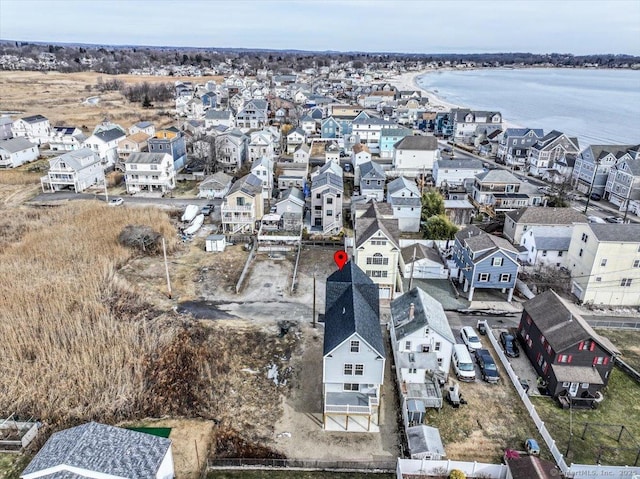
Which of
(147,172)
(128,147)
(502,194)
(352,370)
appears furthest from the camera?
(128,147)

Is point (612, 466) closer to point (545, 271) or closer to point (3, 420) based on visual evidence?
point (545, 271)

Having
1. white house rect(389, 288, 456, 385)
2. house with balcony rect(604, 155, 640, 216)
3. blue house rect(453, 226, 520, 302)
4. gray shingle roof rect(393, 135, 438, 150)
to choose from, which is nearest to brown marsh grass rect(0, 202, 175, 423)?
white house rect(389, 288, 456, 385)

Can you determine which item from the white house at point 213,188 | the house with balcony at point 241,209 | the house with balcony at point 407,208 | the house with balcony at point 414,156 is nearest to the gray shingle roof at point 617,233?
the house with balcony at point 407,208

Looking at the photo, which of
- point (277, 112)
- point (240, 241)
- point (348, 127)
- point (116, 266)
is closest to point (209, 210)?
point (240, 241)

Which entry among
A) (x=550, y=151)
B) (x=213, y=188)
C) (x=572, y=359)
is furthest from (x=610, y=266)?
(x=213, y=188)

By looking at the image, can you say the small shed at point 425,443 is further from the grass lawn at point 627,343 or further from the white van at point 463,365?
the grass lawn at point 627,343

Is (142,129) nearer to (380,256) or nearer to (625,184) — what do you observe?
(380,256)
